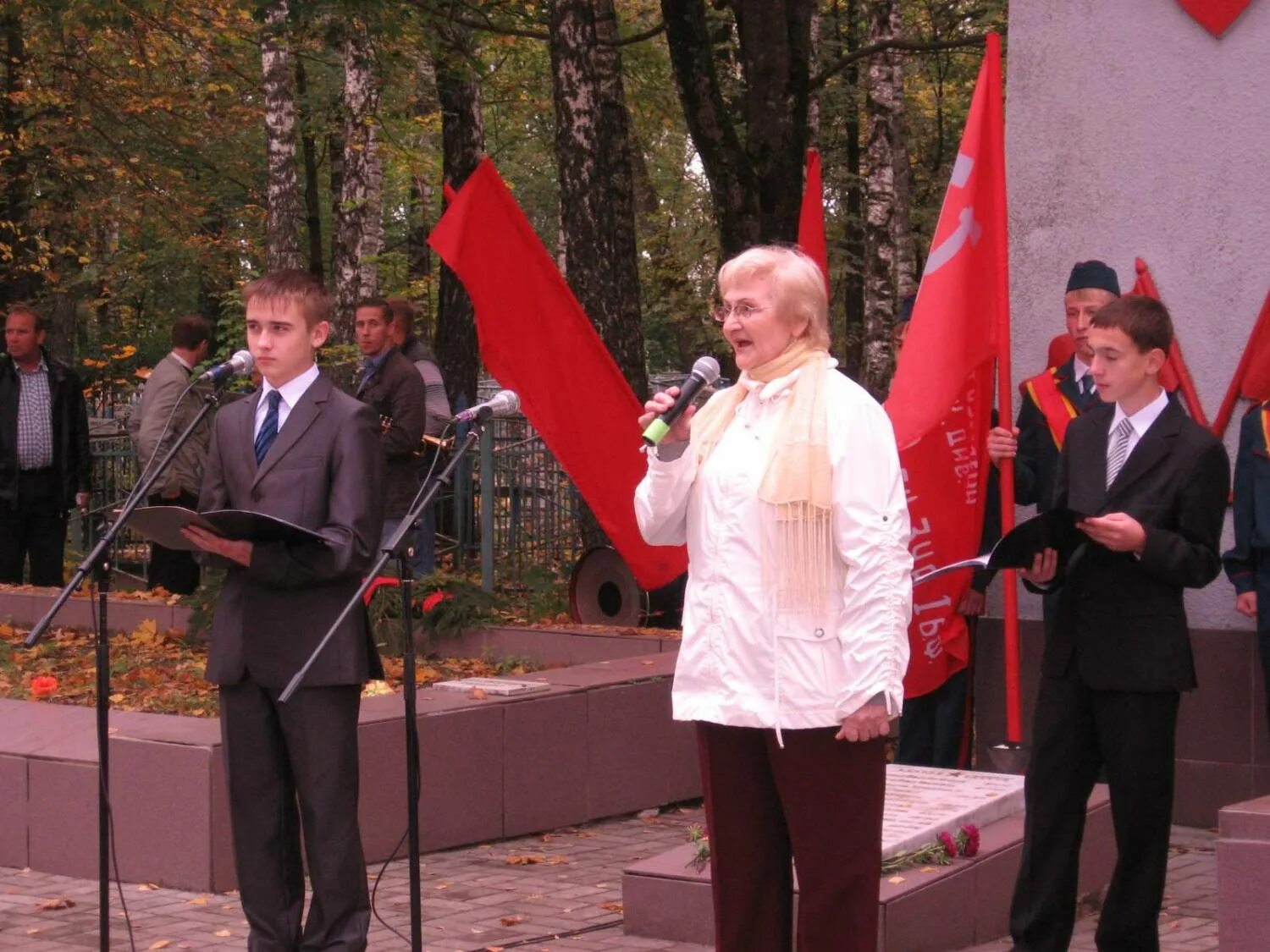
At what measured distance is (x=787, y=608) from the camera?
424 cm

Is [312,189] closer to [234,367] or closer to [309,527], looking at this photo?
[234,367]

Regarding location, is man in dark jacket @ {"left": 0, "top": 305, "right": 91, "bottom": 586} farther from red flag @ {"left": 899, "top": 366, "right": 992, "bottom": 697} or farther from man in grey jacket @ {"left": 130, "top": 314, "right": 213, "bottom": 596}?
red flag @ {"left": 899, "top": 366, "right": 992, "bottom": 697}

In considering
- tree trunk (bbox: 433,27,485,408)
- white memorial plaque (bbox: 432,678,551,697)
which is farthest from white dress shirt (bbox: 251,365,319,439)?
tree trunk (bbox: 433,27,485,408)

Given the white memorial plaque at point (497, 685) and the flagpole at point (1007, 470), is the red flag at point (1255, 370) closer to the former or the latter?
the flagpole at point (1007, 470)

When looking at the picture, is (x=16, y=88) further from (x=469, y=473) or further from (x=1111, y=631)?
(x=1111, y=631)

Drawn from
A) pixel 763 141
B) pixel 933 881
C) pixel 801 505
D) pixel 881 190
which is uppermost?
pixel 881 190

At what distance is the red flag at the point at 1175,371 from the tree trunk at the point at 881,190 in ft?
42.7

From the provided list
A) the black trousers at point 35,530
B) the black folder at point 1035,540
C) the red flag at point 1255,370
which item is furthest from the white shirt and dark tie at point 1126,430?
the black trousers at point 35,530

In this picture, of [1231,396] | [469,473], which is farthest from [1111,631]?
[469,473]

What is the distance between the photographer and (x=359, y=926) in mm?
5387

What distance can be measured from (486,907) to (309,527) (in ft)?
6.41

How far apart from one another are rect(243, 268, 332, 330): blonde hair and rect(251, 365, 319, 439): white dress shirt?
0.15 metres

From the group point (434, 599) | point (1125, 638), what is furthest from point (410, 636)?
point (434, 599)

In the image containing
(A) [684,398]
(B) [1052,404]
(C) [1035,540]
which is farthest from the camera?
(B) [1052,404]
